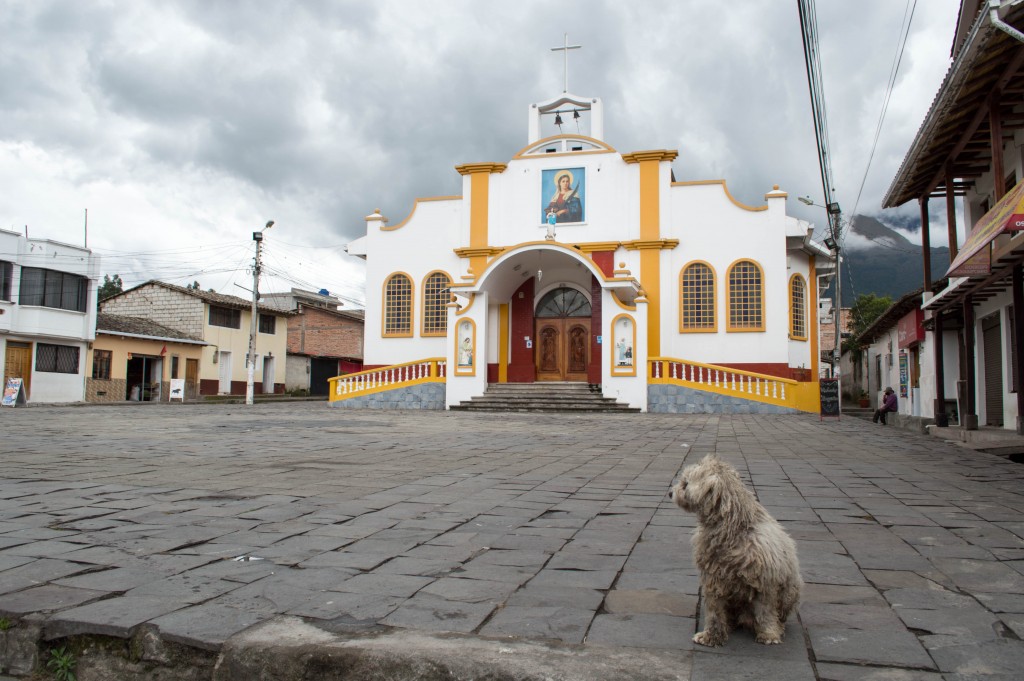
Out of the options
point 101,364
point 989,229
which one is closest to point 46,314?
point 101,364

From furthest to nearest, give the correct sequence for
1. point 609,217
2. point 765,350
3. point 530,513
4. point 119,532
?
point 609,217, point 765,350, point 530,513, point 119,532

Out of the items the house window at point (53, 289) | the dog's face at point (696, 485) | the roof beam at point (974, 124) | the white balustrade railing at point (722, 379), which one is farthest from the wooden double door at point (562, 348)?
the dog's face at point (696, 485)

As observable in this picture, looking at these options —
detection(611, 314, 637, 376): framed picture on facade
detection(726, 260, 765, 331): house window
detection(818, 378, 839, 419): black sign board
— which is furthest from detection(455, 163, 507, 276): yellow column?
detection(818, 378, 839, 419): black sign board

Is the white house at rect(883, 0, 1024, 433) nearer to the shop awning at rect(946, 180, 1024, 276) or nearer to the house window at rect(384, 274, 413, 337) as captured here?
the shop awning at rect(946, 180, 1024, 276)

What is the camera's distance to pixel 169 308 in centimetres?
3681

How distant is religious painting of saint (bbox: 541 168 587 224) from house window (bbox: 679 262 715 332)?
4.04 metres

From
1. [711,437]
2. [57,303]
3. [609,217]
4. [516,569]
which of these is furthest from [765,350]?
[57,303]

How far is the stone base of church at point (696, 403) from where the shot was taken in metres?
20.5

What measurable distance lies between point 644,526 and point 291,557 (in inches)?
88.1

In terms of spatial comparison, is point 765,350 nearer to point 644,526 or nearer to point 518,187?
point 518,187

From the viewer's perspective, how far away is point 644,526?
489cm

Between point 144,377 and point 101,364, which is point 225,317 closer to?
point 144,377

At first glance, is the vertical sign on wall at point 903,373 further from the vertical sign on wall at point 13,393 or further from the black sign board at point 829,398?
the vertical sign on wall at point 13,393

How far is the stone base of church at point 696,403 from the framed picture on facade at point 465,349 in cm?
533
